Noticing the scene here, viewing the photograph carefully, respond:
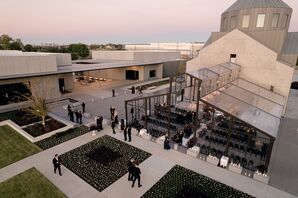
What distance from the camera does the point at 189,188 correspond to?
9992 millimetres

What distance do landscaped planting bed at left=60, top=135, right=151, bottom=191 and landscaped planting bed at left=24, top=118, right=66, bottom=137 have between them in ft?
15.3

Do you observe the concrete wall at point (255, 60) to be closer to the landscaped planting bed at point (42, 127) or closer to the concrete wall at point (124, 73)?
the concrete wall at point (124, 73)

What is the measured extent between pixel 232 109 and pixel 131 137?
8414mm

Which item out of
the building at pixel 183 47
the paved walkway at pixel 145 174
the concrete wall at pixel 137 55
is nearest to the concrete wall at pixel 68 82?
the concrete wall at pixel 137 55

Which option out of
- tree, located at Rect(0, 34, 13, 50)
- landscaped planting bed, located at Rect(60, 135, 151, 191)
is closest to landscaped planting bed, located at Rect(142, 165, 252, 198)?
landscaped planting bed, located at Rect(60, 135, 151, 191)

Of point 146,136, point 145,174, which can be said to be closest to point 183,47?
point 146,136

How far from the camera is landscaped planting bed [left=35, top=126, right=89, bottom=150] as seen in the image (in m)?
14.8

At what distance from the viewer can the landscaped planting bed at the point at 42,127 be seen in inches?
645

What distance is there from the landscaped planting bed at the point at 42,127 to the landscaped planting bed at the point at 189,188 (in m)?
11.7

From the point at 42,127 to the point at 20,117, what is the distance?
457 cm

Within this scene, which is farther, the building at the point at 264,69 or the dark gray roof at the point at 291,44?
the dark gray roof at the point at 291,44

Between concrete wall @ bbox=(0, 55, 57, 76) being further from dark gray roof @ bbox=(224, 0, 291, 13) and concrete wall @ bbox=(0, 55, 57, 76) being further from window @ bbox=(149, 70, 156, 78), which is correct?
dark gray roof @ bbox=(224, 0, 291, 13)

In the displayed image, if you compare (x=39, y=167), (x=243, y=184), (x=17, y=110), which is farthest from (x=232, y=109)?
(x=17, y=110)

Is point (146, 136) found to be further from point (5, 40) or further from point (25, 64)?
point (5, 40)
